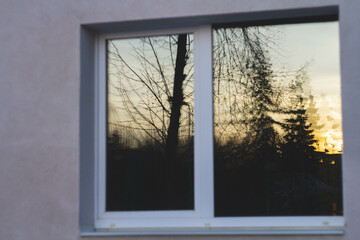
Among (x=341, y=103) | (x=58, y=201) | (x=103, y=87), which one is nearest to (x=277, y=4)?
(x=341, y=103)

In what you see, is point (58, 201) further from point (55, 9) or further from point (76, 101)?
point (55, 9)

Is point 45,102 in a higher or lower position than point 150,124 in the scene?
higher

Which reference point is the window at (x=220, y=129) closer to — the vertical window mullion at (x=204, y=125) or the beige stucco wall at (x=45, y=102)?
the vertical window mullion at (x=204, y=125)

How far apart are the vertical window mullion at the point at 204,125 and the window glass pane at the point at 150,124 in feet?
0.24

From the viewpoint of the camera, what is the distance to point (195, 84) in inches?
161

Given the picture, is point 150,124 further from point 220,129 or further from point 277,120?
point 277,120

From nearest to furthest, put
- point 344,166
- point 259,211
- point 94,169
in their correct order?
1. point 344,166
2. point 259,211
3. point 94,169

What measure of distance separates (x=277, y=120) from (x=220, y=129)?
52cm

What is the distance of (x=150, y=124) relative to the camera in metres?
4.19

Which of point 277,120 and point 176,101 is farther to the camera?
point 176,101

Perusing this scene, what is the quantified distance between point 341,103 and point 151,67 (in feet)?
5.77

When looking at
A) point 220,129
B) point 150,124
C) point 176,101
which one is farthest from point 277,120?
point 150,124

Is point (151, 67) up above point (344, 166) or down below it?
above

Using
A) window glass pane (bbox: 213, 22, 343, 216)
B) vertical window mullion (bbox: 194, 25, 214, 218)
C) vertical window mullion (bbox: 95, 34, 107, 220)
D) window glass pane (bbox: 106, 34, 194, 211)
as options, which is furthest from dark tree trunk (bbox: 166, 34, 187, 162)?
vertical window mullion (bbox: 95, 34, 107, 220)
